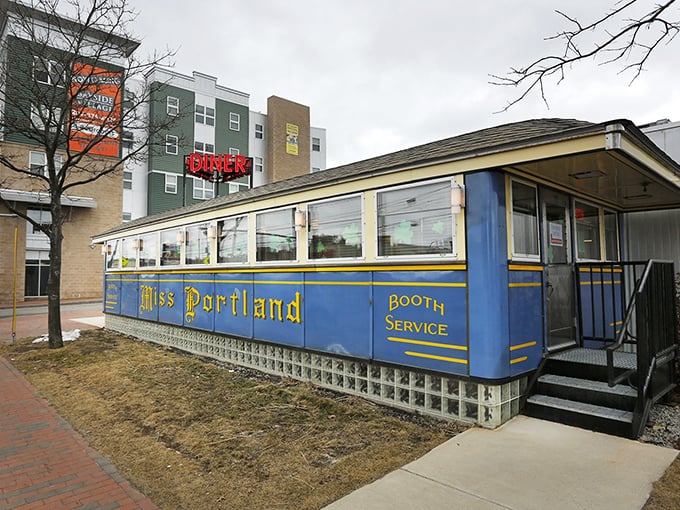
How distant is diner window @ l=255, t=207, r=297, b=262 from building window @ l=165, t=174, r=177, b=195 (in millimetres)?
22129

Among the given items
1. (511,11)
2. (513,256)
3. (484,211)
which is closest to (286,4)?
(511,11)

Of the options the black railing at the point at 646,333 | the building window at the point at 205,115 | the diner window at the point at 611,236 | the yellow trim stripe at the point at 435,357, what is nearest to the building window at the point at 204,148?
the building window at the point at 205,115

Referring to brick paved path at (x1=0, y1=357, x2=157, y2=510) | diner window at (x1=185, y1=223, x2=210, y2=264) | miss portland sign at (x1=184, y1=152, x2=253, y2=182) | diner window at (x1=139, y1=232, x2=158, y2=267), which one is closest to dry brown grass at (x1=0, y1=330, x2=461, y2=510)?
brick paved path at (x1=0, y1=357, x2=157, y2=510)

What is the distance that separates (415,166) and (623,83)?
6.64 feet

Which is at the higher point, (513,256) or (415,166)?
(415,166)

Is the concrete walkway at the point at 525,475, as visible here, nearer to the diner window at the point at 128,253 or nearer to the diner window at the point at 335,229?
the diner window at the point at 335,229

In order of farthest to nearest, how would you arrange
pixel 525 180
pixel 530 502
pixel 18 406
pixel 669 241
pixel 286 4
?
pixel 669 241 → pixel 286 4 → pixel 18 406 → pixel 525 180 → pixel 530 502

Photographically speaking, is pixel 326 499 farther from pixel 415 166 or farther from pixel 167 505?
pixel 415 166

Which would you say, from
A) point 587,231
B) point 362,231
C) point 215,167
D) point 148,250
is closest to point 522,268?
point 362,231

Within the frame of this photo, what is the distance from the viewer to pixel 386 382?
5.31 meters

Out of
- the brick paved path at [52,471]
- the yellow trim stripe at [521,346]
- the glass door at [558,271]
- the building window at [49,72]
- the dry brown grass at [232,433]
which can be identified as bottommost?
the brick paved path at [52,471]

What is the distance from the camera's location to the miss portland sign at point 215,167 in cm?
1447

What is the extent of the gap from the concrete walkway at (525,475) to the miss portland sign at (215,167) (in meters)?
11.9

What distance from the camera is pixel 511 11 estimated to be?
452 centimetres
